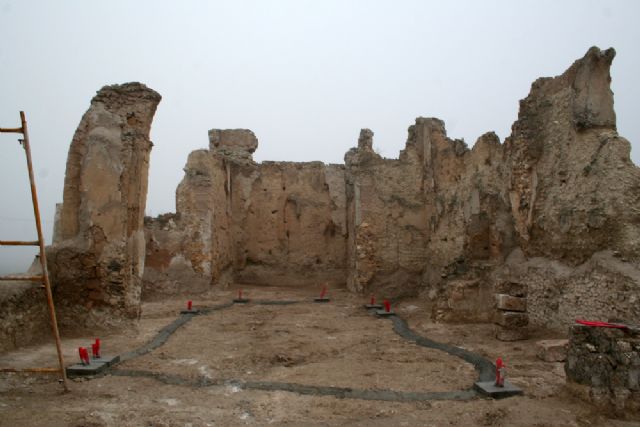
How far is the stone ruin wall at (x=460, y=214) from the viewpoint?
6.50 meters

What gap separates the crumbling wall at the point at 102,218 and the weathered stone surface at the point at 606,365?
20.3 feet

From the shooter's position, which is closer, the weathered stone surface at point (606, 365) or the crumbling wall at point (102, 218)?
the weathered stone surface at point (606, 365)

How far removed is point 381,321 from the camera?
9406 mm

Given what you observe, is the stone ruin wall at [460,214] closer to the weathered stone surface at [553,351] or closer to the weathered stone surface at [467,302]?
the weathered stone surface at [467,302]

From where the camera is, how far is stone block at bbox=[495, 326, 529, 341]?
7.11 meters

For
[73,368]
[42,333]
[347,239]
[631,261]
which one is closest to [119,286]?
[42,333]

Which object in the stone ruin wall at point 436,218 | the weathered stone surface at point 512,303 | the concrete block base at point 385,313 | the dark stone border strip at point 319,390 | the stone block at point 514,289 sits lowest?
the dark stone border strip at point 319,390

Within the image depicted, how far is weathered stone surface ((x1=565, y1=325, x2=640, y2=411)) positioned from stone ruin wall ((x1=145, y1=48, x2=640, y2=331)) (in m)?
1.63

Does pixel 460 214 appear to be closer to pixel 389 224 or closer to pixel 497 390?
pixel 389 224

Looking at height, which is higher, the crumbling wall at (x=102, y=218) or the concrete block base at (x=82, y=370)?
the crumbling wall at (x=102, y=218)

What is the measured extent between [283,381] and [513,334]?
11.8 ft

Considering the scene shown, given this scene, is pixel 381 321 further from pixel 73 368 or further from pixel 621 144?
pixel 73 368

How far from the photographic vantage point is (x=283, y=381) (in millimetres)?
5320

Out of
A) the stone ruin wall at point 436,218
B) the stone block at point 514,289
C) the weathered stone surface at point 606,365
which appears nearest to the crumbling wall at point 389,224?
the stone ruin wall at point 436,218
